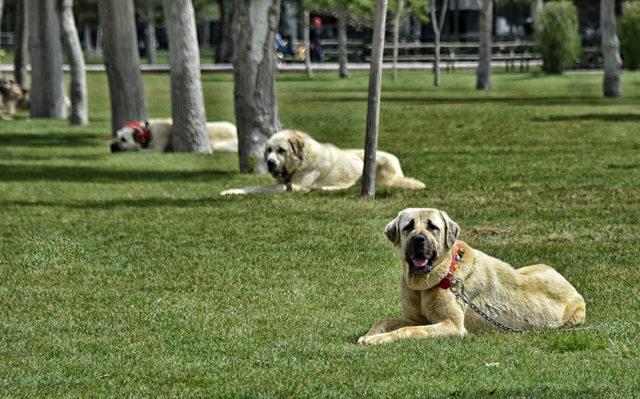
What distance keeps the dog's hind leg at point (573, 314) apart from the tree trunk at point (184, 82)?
15.5 metres

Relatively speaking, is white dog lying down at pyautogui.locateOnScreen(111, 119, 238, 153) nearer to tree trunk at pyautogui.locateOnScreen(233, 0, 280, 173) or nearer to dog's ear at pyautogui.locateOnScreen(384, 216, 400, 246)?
tree trunk at pyautogui.locateOnScreen(233, 0, 280, 173)

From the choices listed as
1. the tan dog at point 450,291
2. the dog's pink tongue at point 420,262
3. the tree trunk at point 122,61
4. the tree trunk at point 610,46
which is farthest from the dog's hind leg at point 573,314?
the tree trunk at point 610,46

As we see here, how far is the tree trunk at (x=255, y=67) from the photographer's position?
66.8 feet

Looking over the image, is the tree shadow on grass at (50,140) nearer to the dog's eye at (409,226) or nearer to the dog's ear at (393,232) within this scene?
the dog's ear at (393,232)

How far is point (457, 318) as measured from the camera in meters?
8.85

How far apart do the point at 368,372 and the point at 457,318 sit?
1144mm

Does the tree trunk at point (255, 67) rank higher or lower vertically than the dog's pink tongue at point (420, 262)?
higher

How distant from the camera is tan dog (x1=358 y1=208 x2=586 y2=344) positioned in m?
8.73

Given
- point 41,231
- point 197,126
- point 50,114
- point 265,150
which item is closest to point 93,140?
point 197,126

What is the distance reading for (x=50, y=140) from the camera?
94.4ft

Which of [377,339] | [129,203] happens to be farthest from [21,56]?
[377,339]

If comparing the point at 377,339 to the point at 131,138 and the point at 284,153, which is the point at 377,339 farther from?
the point at 131,138

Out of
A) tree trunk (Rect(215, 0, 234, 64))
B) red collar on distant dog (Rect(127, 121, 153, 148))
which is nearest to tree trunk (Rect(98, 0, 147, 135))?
red collar on distant dog (Rect(127, 121, 153, 148))

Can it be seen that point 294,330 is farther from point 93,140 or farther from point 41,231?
point 93,140
